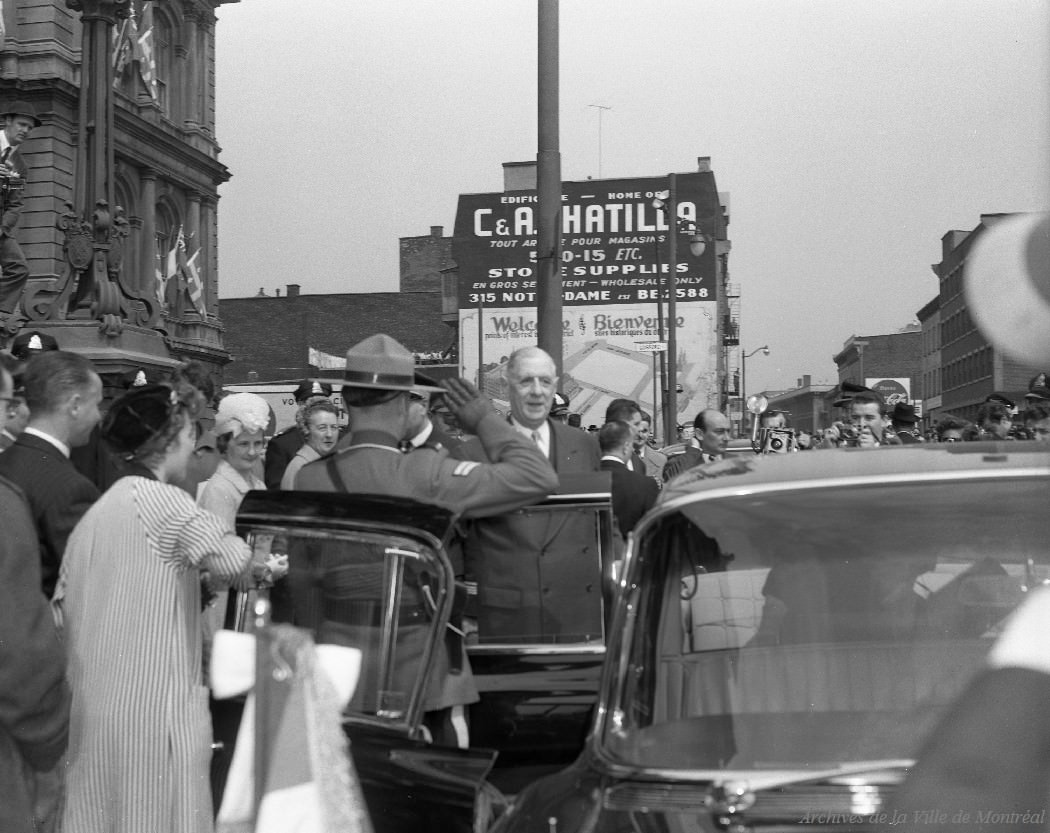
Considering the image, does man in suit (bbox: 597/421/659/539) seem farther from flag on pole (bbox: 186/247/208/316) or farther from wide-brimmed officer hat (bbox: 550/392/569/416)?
flag on pole (bbox: 186/247/208/316)

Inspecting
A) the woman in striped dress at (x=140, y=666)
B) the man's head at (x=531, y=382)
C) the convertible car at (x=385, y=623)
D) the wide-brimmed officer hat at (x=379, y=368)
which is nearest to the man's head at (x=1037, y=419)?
the man's head at (x=531, y=382)

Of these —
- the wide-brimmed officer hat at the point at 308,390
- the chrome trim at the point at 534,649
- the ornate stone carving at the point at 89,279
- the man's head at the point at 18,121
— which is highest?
the man's head at the point at 18,121

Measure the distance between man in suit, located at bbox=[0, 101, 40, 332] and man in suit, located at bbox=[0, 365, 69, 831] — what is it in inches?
325

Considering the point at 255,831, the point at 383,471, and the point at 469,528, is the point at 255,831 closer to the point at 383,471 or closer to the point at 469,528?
the point at 383,471

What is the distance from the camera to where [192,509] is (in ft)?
12.2

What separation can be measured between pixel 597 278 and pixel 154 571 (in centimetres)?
5824

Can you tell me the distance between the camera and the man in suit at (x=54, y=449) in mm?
4371

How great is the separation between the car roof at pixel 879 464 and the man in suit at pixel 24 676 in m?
Answer: 1.72

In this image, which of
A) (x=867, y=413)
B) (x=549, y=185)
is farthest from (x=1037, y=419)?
(x=549, y=185)

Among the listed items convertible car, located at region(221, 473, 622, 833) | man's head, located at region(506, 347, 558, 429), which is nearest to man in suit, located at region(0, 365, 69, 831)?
convertible car, located at region(221, 473, 622, 833)

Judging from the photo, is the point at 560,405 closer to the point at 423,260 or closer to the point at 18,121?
the point at 18,121

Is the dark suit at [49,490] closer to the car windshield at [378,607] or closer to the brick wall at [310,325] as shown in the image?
the car windshield at [378,607]

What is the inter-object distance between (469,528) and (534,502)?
0.35 m

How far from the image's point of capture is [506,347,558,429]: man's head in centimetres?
567
